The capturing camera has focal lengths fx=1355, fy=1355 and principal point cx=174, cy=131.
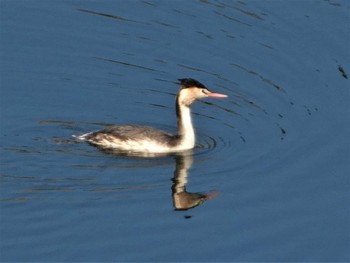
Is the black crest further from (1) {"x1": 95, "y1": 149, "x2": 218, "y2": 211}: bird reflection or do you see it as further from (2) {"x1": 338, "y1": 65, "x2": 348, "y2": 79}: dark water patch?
(2) {"x1": 338, "y1": 65, "x2": 348, "y2": 79}: dark water patch

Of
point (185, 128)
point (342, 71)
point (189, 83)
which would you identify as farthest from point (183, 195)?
point (342, 71)

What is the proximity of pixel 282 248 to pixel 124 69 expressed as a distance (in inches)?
250

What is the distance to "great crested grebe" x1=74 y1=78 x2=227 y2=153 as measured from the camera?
61.8 ft

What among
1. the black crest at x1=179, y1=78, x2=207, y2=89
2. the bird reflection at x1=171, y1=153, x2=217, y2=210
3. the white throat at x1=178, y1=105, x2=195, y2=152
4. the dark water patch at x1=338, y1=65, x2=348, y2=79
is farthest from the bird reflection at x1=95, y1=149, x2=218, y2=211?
the dark water patch at x1=338, y1=65, x2=348, y2=79

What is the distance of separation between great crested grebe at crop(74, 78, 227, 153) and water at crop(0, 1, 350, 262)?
8.9 inches

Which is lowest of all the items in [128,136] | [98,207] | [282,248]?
[282,248]

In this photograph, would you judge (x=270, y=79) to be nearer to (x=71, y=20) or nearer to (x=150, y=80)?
(x=150, y=80)

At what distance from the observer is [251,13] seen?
23109 mm

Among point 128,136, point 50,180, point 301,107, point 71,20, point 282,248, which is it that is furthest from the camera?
point 71,20

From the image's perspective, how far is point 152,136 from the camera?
1880cm

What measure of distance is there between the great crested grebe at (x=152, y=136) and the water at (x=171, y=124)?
0.74ft

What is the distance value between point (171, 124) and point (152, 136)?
1.23 metres

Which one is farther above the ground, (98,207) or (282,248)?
(98,207)

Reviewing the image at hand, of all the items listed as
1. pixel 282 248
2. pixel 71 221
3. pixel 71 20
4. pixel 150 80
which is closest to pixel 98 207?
pixel 71 221
